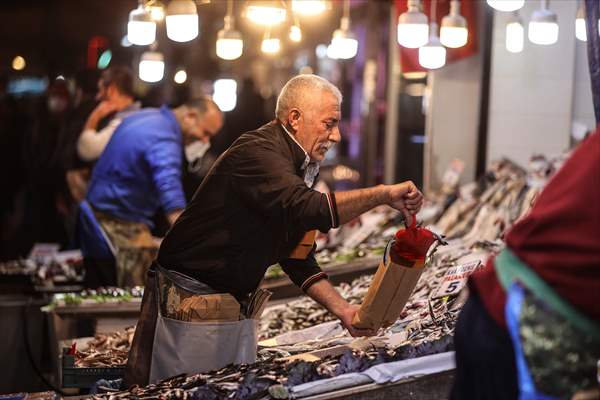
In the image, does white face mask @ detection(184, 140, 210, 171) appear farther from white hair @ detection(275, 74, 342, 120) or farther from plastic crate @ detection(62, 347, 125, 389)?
white hair @ detection(275, 74, 342, 120)

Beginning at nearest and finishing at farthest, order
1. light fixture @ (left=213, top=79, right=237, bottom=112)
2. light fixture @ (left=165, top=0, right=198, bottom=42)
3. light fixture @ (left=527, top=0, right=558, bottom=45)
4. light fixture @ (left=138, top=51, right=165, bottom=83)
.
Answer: light fixture @ (left=527, top=0, right=558, bottom=45), light fixture @ (left=165, top=0, right=198, bottom=42), light fixture @ (left=138, top=51, right=165, bottom=83), light fixture @ (left=213, top=79, right=237, bottom=112)

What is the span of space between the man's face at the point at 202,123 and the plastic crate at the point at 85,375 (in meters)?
2.60

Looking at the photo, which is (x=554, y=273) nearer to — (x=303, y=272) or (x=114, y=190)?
(x=303, y=272)

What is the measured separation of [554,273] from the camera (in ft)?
8.70

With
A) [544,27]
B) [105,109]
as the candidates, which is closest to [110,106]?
[105,109]

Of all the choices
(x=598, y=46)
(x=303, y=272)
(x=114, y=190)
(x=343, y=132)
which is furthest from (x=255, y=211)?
(x=343, y=132)

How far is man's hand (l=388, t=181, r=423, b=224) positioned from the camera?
3.98 metres

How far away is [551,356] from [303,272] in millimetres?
2198

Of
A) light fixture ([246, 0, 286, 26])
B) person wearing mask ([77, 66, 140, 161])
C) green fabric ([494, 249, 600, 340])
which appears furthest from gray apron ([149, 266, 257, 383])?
person wearing mask ([77, 66, 140, 161])

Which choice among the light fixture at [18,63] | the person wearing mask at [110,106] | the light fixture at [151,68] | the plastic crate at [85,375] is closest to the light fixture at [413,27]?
the plastic crate at [85,375]

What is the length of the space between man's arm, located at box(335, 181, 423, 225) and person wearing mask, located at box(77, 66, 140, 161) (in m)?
5.45

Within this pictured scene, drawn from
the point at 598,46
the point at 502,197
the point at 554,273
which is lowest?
the point at 502,197

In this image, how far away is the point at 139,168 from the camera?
7.34 meters

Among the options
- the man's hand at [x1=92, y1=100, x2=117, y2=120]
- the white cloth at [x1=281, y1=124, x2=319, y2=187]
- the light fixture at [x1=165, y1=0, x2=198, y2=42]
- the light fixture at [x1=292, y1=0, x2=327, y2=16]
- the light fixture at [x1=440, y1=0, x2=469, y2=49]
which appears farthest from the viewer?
the man's hand at [x1=92, y1=100, x2=117, y2=120]
